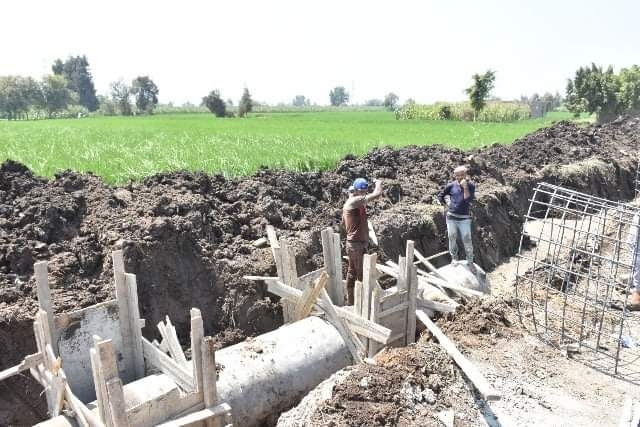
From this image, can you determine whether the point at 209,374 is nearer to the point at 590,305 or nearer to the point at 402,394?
the point at 402,394

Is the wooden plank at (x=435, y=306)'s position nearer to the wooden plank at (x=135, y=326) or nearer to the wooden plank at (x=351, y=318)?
the wooden plank at (x=351, y=318)

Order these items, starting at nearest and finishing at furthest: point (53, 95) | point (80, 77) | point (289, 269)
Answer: point (289, 269)
point (53, 95)
point (80, 77)

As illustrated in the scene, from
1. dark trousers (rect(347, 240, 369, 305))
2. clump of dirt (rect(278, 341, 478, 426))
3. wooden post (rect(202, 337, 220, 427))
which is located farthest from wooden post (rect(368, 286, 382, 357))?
wooden post (rect(202, 337, 220, 427))

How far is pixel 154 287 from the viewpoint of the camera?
7.05 metres

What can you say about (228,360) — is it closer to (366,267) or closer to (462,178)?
(366,267)

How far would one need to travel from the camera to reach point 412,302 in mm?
6621

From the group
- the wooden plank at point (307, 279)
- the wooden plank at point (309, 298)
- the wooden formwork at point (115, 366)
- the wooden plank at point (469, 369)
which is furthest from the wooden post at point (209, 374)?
the wooden plank at point (307, 279)

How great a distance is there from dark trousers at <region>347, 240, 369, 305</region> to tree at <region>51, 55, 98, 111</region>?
108 meters

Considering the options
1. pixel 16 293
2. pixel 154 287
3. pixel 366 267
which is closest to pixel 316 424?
pixel 366 267

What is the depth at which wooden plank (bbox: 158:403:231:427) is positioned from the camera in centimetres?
416

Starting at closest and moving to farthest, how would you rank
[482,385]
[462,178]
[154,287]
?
[482,385] → [154,287] → [462,178]

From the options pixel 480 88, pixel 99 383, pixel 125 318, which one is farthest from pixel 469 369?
pixel 480 88

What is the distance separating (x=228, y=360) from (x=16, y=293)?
2973 millimetres

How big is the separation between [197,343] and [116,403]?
76 centimetres
